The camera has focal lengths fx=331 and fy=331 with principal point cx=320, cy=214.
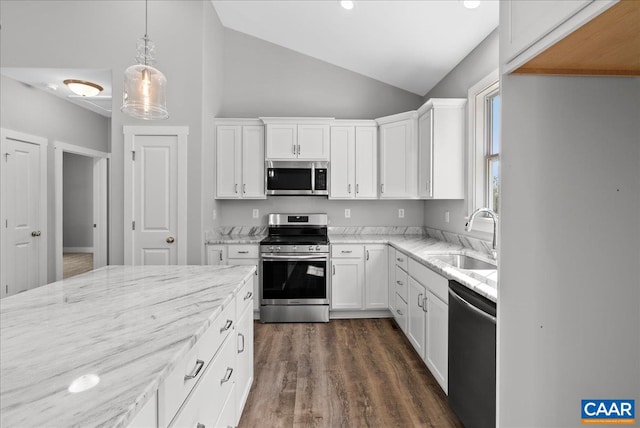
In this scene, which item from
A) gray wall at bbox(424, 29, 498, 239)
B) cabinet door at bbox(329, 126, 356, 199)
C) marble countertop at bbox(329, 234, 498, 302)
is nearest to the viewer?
marble countertop at bbox(329, 234, 498, 302)

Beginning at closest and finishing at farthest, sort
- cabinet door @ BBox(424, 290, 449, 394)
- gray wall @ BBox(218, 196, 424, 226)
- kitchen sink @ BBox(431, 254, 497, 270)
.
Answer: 1. cabinet door @ BBox(424, 290, 449, 394)
2. kitchen sink @ BBox(431, 254, 497, 270)
3. gray wall @ BBox(218, 196, 424, 226)

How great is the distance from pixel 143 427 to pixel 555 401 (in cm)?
128

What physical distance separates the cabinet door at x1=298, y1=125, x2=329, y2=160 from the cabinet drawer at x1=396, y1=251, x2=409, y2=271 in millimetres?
1413

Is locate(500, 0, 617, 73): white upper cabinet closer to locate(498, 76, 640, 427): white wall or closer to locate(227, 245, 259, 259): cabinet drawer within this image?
locate(498, 76, 640, 427): white wall

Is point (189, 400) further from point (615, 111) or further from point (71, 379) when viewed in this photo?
point (615, 111)

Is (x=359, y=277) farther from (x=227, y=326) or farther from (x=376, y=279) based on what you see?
(x=227, y=326)

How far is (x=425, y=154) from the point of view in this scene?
11.3 ft

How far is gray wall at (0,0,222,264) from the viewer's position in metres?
3.30

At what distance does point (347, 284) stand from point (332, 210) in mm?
1041

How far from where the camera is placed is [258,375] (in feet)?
Result: 8.23

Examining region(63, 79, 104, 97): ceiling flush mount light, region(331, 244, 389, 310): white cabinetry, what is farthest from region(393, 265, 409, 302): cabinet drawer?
region(63, 79, 104, 97): ceiling flush mount light

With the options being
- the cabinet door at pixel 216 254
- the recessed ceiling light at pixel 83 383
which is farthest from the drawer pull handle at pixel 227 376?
the cabinet door at pixel 216 254

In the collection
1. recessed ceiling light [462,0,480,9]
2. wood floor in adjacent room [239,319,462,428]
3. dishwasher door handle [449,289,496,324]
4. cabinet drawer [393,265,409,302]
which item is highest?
recessed ceiling light [462,0,480,9]

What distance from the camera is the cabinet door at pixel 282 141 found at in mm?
3844
